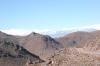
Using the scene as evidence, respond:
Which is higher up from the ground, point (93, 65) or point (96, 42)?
point (96, 42)

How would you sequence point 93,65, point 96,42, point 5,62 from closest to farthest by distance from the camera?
1. point 93,65
2. point 96,42
3. point 5,62

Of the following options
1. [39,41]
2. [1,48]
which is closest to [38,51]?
[39,41]

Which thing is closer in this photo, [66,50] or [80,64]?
[80,64]

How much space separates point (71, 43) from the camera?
182m

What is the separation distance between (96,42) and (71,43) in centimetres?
13475

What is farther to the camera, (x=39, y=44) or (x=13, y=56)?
(x=39, y=44)

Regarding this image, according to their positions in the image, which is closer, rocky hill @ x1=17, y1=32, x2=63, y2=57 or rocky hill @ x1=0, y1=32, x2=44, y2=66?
rocky hill @ x1=0, y1=32, x2=44, y2=66

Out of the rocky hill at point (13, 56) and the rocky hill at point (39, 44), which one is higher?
the rocky hill at point (39, 44)

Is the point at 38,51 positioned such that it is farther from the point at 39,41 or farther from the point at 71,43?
the point at 71,43

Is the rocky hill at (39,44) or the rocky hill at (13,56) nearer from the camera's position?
the rocky hill at (13,56)

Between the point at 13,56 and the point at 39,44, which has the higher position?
the point at 39,44

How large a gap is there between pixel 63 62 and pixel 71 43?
455 feet

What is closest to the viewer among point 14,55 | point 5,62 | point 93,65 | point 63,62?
point 93,65

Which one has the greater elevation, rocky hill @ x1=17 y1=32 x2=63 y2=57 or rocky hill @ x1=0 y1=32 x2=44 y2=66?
rocky hill @ x1=17 y1=32 x2=63 y2=57
